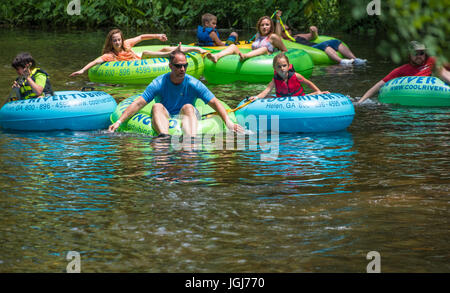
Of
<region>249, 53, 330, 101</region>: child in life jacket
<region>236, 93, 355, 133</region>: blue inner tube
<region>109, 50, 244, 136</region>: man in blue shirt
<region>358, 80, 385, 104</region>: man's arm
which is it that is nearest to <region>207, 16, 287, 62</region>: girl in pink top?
<region>358, 80, 385, 104</region>: man's arm

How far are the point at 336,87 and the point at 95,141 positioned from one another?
494 cm

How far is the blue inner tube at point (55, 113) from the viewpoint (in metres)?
8.62

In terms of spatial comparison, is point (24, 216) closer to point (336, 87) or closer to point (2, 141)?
point (2, 141)

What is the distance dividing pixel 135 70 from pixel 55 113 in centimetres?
337

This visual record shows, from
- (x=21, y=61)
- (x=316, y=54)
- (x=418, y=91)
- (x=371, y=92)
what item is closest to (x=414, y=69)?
(x=418, y=91)

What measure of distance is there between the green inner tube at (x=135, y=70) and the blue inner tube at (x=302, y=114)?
3601 mm

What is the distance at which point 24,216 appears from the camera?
17.7 ft

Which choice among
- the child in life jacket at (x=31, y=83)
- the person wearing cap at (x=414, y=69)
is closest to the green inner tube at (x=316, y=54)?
the person wearing cap at (x=414, y=69)

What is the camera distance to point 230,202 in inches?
224

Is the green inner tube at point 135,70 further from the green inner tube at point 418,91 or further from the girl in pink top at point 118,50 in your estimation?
the green inner tube at point 418,91

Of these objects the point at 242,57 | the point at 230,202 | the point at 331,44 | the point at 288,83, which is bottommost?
the point at 230,202

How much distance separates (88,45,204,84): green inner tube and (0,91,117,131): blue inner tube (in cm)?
306

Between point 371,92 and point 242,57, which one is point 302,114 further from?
point 242,57

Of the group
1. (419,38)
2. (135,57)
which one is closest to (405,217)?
(419,38)
